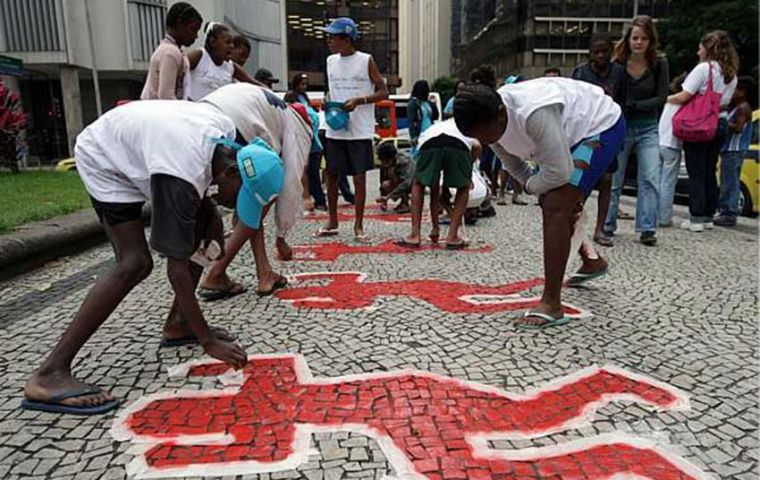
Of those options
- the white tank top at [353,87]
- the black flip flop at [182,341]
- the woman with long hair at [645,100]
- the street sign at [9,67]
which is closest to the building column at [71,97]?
the street sign at [9,67]

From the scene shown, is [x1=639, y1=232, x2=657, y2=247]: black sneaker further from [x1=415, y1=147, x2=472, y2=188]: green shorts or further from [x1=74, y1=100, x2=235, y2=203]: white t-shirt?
[x1=74, y1=100, x2=235, y2=203]: white t-shirt

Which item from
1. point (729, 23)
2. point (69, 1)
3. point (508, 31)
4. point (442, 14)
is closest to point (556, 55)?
point (508, 31)

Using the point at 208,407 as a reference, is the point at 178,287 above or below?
above

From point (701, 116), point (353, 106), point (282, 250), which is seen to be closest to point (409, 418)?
point (282, 250)

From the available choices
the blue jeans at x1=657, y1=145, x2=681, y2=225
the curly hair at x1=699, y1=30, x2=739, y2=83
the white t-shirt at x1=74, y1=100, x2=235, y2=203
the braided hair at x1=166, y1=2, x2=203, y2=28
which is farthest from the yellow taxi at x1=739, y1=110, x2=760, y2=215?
the white t-shirt at x1=74, y1=100, x2=235, y2=203

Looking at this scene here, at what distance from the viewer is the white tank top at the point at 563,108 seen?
8.55 feet

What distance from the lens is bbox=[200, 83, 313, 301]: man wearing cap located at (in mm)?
2994

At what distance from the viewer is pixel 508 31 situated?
4569cm

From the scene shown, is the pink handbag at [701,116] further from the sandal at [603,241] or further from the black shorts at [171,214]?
the black shorts at [171,214]

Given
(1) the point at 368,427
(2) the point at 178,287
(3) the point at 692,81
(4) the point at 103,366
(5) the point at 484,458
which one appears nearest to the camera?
(5) the point at 484,458

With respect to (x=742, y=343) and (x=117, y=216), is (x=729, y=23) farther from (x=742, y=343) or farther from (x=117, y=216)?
(x=117, y=216)

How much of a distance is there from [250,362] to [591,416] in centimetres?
133

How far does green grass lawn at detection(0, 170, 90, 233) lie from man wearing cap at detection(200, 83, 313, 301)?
202 centimetres

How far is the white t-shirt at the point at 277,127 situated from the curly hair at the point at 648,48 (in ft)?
9.79
